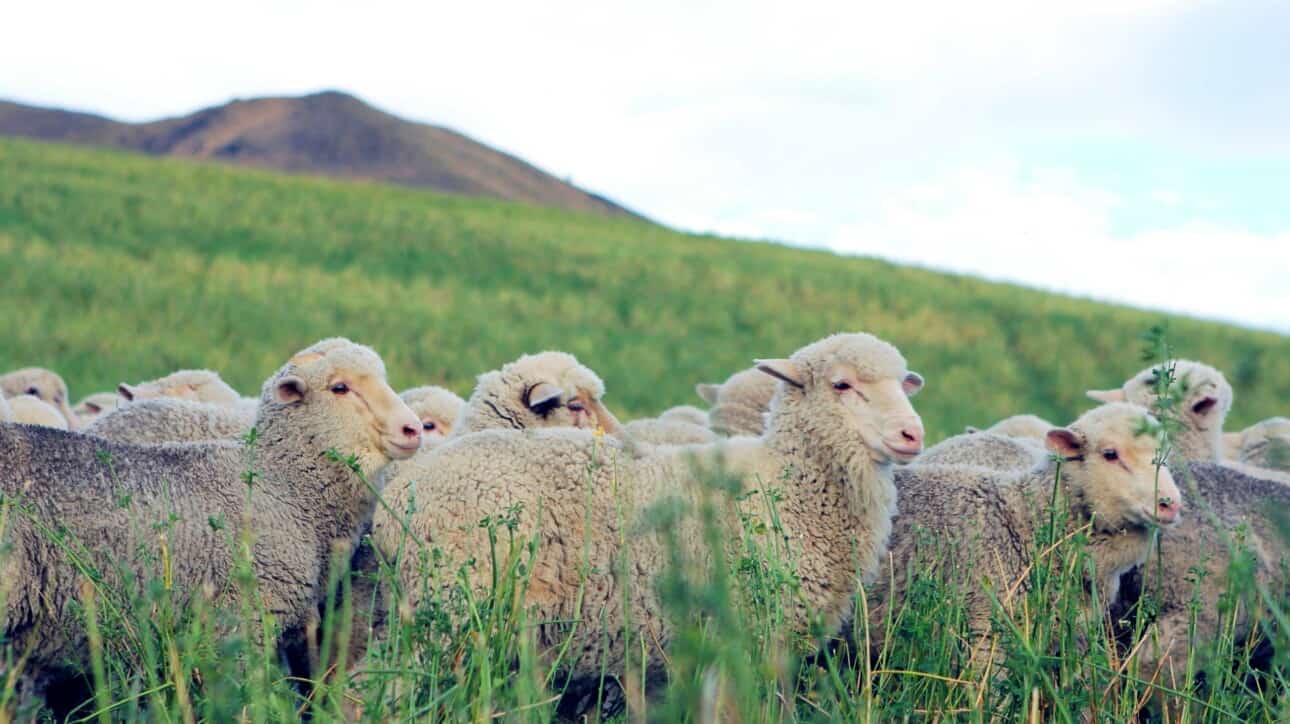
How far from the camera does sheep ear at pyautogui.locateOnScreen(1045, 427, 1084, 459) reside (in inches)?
188

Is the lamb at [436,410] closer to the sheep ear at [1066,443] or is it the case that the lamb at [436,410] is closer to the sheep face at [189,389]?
the sheep face at [189,389]

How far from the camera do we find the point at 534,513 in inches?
161

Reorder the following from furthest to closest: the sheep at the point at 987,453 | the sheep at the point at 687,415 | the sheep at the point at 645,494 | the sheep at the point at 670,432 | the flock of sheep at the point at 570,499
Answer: the sheep at the point at 687,415 → the sheep at the point at 670,432 → the sheep at the point at 987,453 → the sheep at the point at 645,494 → the flock of sheep at the point at 570,499

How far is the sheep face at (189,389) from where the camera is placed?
7020mm

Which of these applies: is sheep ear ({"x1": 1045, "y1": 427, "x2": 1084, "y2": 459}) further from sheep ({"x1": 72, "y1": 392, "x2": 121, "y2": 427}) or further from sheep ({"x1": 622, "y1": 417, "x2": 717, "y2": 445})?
sheep ({"x1": 72, "y1": 392, "x2": 121, "y2": 427})

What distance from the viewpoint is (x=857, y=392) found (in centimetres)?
461

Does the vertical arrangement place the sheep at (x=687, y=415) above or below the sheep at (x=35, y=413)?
above

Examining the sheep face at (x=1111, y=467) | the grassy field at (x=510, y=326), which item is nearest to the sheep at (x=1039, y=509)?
the sheep face at (x=1111, y=467)

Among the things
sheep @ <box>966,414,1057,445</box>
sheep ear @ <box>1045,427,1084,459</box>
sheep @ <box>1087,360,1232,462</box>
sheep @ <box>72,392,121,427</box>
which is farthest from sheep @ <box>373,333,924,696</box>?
sheep @ <box>72,392,121,427</box>

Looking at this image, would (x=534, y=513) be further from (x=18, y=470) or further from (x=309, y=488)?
(x=18, y=470)

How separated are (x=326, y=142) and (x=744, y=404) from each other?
6977 cm

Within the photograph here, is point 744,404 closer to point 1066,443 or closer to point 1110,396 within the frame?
point 1110,396

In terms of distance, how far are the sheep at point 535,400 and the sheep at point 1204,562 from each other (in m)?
2.30

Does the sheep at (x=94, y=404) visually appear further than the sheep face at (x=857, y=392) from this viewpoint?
Yes
